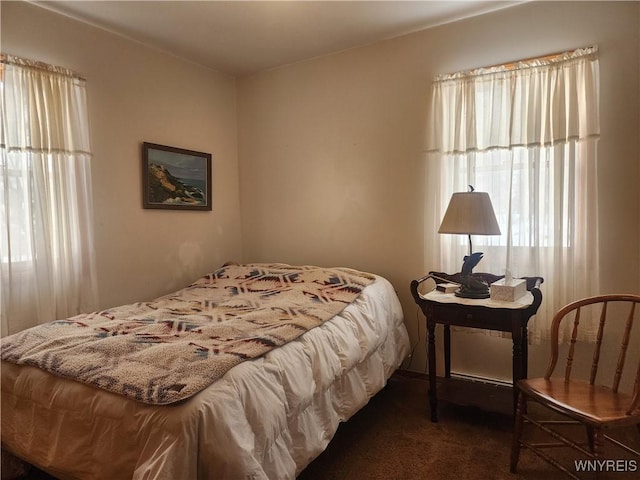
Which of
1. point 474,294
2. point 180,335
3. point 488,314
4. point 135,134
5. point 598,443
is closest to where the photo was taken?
point 598,443

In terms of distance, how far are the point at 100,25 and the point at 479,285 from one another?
2.87 meters

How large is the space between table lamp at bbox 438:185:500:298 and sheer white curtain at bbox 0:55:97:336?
2.21m

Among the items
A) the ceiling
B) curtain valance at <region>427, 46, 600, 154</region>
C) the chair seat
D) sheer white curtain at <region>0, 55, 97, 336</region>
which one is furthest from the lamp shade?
sheer white curtain at <region>0, 55, 97, 336</region>

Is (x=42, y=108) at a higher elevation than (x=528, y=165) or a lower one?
higher

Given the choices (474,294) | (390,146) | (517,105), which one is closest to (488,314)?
(474,294)

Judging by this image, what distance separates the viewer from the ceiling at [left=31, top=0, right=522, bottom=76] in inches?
94.0

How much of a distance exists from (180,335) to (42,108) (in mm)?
1612

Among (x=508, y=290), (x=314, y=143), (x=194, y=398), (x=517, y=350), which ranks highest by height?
→ (x=314, y=143)

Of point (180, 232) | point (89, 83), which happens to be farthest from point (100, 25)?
point (180, 232)

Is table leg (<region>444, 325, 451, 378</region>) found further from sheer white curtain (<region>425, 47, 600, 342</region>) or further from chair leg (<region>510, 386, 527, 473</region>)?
chair leg (<region>510, 386, 527, 473</region>)

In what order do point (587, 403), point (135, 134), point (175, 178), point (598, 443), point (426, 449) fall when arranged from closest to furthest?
point (598, 443), point (587, 403), point (426, 449), point (135, 134), point (175, 178)

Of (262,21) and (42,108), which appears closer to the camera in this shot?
(42,108)

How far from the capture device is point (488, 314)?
2100 mm

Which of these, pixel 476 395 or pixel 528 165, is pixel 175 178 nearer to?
pixel 528 165
